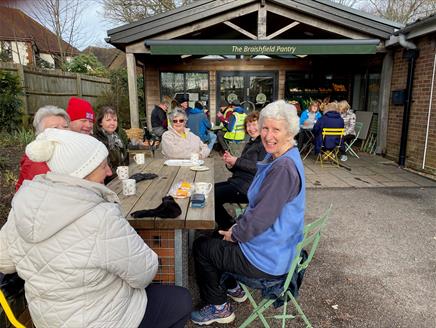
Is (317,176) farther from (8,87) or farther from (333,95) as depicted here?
(8,87)

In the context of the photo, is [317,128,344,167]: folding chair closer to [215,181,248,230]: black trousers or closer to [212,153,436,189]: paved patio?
[212,153,436,189]: paved patio

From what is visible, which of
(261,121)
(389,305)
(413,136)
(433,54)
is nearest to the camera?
(261,121)

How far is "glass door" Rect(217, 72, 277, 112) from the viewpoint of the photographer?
1058 centimetres

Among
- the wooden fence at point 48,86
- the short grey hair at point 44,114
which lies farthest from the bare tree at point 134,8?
the short grey hair at point 44,114

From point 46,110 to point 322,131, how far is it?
5.44m

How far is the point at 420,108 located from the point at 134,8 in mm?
16134

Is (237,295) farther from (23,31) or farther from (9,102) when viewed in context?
(23,31)

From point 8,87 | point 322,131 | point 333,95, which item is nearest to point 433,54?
point 322,131

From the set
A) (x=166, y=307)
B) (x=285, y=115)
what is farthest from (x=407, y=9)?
(x=166, y=307)

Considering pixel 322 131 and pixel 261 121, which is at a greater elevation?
pixel 261 121

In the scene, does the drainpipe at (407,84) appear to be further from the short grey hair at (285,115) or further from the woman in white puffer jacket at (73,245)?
the woman in white puffer jacket at (73,245)

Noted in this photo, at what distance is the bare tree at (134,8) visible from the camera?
17203 mm

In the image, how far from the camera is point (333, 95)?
33.9 ft

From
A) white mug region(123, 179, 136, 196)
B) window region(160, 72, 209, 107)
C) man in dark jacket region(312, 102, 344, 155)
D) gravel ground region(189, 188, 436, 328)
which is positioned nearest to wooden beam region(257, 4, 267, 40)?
man in dark jacket region(312, 102, 344, 155)
